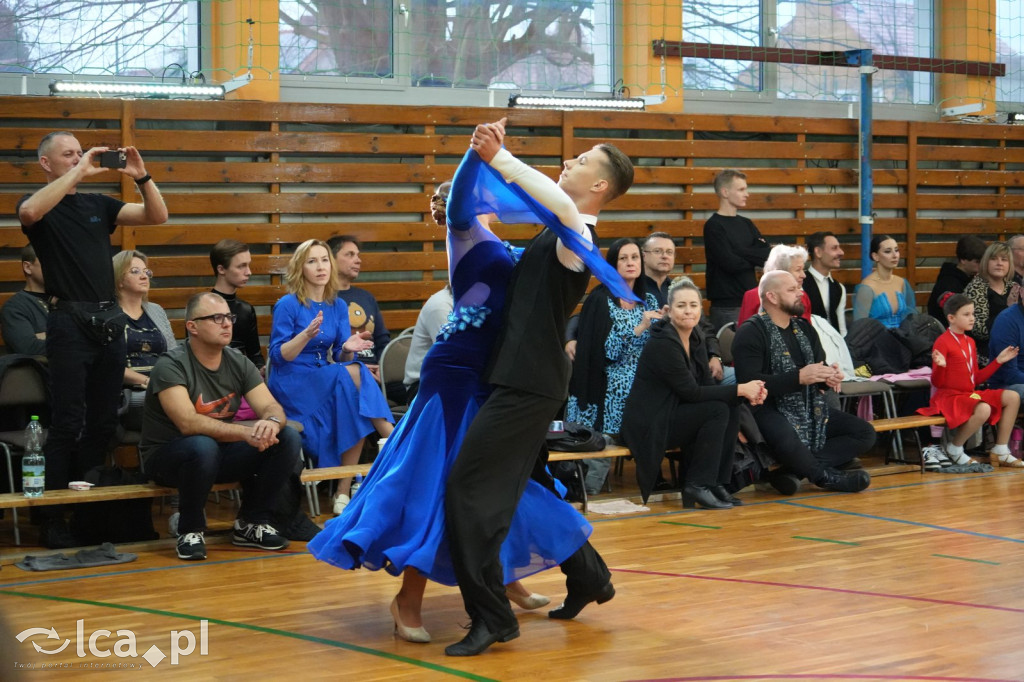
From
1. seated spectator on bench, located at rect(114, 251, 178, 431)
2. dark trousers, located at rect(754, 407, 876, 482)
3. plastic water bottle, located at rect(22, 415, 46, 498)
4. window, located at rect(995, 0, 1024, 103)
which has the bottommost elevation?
dark trousers, located at rect(754, 407, 876, 482)

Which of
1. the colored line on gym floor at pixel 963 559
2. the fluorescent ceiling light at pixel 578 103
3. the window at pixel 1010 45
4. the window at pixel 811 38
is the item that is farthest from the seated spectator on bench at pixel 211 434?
the window at pixel 1010 45

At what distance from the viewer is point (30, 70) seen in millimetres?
7625

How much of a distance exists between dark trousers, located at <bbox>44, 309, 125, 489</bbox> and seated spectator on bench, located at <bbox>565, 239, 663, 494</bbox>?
2561 millimetres

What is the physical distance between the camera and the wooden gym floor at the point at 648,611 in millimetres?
3609

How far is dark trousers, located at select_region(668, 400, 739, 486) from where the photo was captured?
6.54 meters

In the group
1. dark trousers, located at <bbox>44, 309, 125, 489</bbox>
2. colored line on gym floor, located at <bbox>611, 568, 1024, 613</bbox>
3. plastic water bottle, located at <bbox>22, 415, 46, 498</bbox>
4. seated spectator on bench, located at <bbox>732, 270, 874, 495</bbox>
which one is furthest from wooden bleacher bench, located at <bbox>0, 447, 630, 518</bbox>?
seated spectator on bench, located at <bbox>732, 270, 874, 495</bbox>

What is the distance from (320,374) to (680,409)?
6.37 feet

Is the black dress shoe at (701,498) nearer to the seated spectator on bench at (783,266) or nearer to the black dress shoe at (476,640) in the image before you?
the seated spectator on bench at (783,266)

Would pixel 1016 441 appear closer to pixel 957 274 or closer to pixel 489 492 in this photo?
pixel 957 274

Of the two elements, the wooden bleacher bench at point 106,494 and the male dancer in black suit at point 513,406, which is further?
the wooden bleacher bench at point 106,494

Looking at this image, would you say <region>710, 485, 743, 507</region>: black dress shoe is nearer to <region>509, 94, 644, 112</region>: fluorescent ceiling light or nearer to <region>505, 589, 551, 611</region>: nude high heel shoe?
<region>505, 589, 551, 611</region>: nude high heel shoe

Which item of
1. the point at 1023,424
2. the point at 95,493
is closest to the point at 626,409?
the point at 95,493

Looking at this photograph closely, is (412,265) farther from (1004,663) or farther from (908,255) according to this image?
(1004,663)

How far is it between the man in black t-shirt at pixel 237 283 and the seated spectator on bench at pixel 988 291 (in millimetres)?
4979
